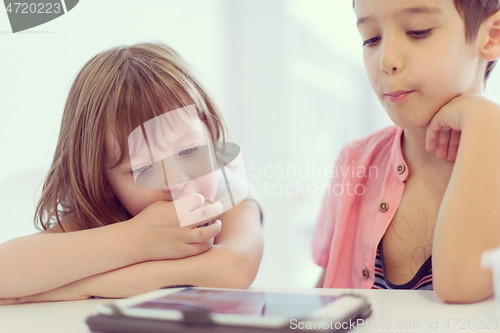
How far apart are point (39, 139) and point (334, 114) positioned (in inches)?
13.9

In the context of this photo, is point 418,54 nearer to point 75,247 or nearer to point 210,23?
point 210,23

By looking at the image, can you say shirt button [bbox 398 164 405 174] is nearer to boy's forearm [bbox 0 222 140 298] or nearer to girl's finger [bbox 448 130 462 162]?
girl's finger [bbox 448 130 462 162]

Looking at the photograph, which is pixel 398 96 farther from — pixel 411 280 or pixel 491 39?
pixel 411 280

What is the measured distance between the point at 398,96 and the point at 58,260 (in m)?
0.38

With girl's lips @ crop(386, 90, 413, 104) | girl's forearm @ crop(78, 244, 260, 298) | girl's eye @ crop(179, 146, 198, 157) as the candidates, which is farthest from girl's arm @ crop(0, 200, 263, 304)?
girl's lips @ crop(386, 90, 413, 104)

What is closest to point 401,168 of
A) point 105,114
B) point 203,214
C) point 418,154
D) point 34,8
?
point 418,154

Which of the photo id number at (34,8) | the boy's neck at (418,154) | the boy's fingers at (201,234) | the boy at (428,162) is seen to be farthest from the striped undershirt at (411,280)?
the photo id number at (34,8)

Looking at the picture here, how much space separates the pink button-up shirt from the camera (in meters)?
0.46

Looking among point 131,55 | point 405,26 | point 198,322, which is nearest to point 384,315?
A: point 198,322

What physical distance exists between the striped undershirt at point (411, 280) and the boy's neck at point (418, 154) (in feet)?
0.33

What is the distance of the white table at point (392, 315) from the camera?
0.27 metres

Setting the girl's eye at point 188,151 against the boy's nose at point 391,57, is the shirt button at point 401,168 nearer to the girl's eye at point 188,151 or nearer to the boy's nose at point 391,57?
the boy's nose at point 391,57

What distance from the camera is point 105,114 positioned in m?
0.42

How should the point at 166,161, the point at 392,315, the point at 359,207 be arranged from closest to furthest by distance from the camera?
1. the point at 392,315
2. the point at 166,161
3. the point at 359,207
